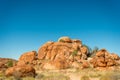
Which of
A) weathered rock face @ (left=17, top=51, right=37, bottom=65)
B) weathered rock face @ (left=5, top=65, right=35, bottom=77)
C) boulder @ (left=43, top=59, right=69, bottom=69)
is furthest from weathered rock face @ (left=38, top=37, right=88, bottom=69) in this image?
weathered rock face @ (left=5, top=65, right=35, bottom=77)

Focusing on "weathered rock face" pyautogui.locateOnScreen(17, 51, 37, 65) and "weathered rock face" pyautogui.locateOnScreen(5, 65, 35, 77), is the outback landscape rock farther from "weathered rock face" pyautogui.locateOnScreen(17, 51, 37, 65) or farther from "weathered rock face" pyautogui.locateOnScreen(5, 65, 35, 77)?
"weathered rock face" pyautogui.locateOnScreen(5, 65, 35, 77)

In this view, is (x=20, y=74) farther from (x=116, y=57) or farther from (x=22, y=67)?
(x=116, y=57)

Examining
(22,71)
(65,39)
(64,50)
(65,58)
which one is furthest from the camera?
(65,39)

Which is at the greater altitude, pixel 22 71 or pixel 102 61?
pixel 102 61

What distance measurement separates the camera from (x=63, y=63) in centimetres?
6412

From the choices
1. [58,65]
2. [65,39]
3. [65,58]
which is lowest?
[58,65]

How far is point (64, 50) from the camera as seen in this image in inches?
2940

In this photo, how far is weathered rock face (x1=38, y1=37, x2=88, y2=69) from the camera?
72.6m

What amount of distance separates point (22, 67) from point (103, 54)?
23202 mm

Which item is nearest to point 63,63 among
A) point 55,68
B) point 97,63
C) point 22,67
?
point 55,68

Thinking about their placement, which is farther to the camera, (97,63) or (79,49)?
(79,49)

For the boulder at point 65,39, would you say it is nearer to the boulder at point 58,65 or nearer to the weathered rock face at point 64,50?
the weathered rock face at point 64,50

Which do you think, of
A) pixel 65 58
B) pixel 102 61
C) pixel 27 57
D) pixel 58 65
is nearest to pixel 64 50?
pixel 65 58

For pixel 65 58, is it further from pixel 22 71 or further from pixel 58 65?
pixel 22 71
